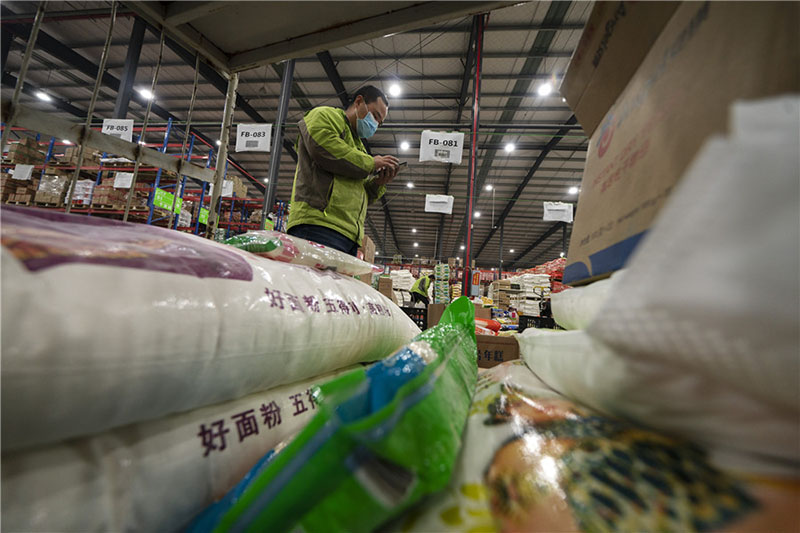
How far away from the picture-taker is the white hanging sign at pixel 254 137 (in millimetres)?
4008

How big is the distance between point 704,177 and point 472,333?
91cm

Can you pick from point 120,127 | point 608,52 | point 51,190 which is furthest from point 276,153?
point 608,52

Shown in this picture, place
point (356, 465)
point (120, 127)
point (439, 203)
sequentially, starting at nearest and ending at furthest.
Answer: point (356, 465)
point (120, 127)
point (439, 203)

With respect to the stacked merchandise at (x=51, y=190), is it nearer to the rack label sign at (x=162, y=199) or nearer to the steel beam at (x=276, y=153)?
the rack label sign at (x=162, y=199)

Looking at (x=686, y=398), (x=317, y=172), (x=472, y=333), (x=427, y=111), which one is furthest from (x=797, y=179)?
(x=427, y=111)

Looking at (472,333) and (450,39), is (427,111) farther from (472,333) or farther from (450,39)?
(472,333)

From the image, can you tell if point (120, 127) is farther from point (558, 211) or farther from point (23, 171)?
point (558, 211)

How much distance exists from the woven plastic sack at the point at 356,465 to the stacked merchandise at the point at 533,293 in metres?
5.61

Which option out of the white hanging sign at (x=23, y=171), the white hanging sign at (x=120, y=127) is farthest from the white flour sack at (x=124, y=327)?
the white hanging sign at (x=23, y=171)

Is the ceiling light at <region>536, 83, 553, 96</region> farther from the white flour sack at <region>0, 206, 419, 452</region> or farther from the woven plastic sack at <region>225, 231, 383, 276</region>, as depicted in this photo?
the white flour sack at <region>0, 206, 419, 452</region>

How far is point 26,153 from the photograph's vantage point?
4496 millimetres

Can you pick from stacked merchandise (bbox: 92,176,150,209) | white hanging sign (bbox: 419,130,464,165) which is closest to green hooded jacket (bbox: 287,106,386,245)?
white hanging sign (bbox: 419,130,464,165)

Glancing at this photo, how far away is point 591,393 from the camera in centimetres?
37

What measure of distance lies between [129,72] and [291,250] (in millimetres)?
6582
